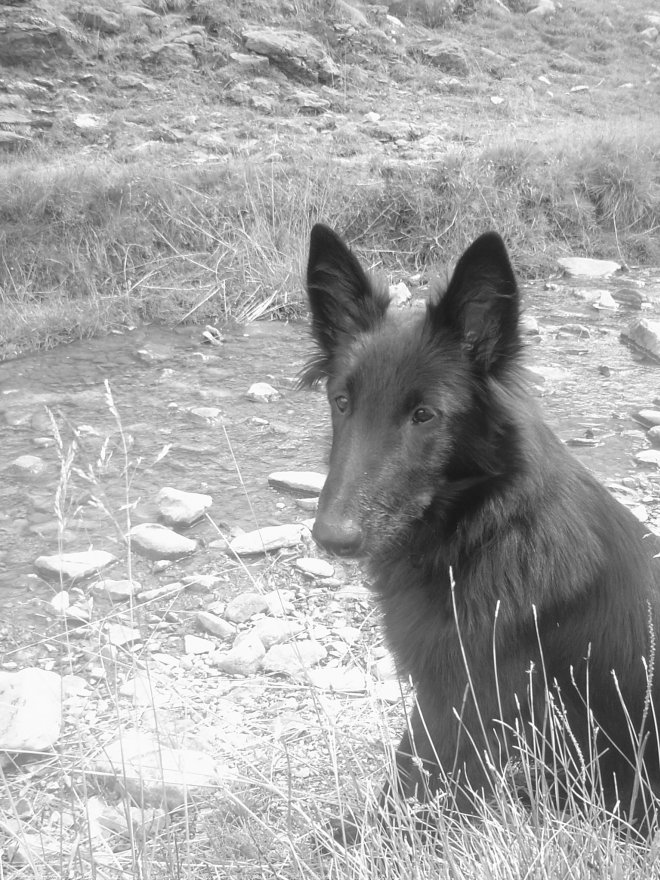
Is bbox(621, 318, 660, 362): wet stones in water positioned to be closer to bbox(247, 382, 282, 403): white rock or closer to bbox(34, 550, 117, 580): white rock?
bbox(247, 382, 282, 403): white rock

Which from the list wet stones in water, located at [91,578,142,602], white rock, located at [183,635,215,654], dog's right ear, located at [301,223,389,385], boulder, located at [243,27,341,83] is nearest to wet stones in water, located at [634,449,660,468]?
dog's right ear, located at [301,223,389,385]

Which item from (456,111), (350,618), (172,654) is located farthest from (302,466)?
(456,111)

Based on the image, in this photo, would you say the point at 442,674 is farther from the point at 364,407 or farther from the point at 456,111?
the point at 456,111

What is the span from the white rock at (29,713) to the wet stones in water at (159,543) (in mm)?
1142

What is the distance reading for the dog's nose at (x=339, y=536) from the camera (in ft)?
7.52

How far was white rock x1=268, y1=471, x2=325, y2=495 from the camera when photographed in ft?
14.7

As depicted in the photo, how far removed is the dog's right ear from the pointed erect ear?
292mm

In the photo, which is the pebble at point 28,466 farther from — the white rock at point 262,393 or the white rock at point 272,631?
the white rock at point 272,631

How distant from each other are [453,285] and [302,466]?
243cm

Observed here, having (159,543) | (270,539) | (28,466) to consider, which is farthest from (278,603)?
(28,466)

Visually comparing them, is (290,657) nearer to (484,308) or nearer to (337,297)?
(337,297)

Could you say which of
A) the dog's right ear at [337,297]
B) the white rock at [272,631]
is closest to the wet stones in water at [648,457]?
the white rock at [272,631]

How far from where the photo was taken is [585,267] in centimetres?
802

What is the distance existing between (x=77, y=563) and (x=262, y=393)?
7.31ft
